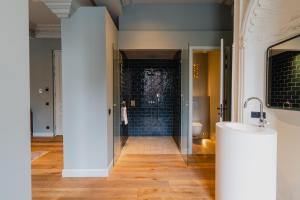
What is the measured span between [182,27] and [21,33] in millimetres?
3658

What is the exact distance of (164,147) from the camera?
4949 mm

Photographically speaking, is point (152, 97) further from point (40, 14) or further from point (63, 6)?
point (63, 6)

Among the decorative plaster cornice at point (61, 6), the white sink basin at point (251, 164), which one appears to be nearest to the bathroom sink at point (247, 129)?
the white sink basin at point (251, 164)

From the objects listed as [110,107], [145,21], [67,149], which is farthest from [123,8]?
[67,149]

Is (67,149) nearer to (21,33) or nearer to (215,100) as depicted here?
(21,33)

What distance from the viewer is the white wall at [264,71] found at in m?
2.11

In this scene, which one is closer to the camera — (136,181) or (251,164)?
(251,164)

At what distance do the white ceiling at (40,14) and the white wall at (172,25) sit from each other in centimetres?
149

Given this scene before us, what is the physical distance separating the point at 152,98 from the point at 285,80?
413 centimetres

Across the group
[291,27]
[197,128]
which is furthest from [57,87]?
[291,27]

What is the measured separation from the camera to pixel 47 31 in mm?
5695

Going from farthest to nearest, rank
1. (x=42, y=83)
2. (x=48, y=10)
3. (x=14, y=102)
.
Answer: (x=42, y=83) < (x=48, y=10) < (x=14, y=102)

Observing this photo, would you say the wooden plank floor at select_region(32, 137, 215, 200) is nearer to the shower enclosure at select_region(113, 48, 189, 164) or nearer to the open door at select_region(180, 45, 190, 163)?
the open door at select_region(180, 45, 190, 163)

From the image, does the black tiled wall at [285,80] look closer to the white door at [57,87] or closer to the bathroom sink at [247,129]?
the bathroom sink at [247,129]
